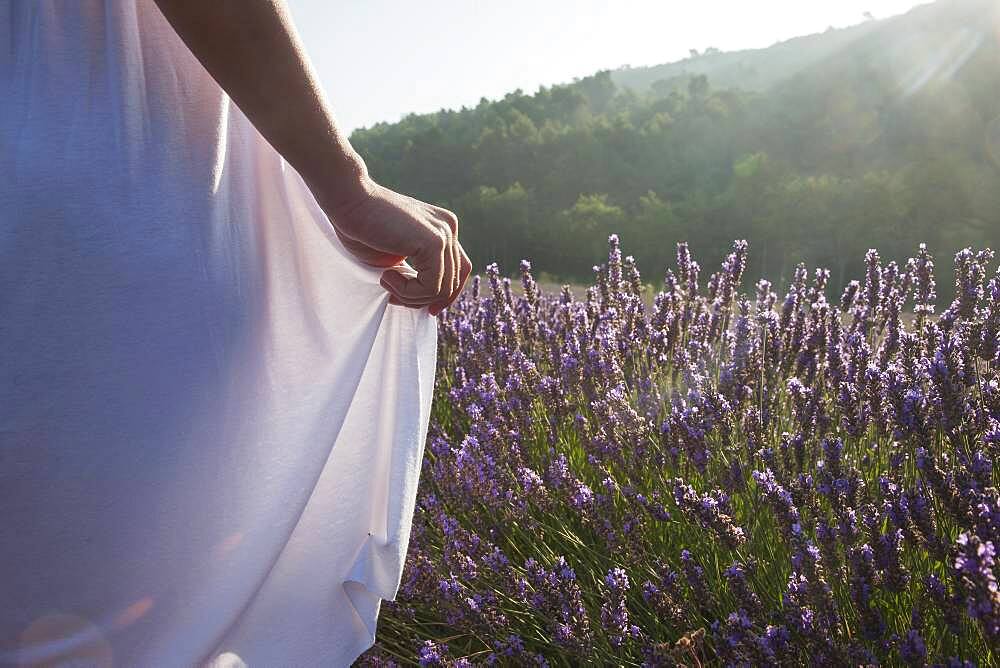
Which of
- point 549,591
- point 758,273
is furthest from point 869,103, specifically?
point 549,591

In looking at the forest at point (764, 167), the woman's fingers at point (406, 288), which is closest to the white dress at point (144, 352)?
the woman's fingers at point (406, 288)

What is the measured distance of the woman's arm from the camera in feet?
3.36

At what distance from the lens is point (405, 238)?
1.27 metres

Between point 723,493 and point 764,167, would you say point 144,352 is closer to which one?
point 723,493

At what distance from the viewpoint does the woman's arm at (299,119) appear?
103 centimetres

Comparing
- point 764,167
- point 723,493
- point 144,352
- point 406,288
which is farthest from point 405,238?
point 764,167

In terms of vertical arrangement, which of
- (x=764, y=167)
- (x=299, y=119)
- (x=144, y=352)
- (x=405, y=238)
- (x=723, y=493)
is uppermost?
(x=764, y=167)

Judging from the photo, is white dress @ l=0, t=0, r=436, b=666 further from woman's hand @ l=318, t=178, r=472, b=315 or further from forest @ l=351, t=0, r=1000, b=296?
forest @ l=351, t=0, r=1000, b=296

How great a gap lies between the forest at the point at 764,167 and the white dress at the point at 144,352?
535 inches

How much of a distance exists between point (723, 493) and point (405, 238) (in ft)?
3.48

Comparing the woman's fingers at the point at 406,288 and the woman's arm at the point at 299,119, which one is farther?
the woman's fingers at the point at 406,288

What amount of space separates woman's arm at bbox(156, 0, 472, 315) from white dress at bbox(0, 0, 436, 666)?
16 cm

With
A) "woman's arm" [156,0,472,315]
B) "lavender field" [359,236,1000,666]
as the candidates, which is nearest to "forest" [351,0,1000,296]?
"lavender field" [359,236,1000,666]

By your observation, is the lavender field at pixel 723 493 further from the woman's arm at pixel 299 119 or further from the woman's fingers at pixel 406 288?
the woman's arm at pixel 299 119
